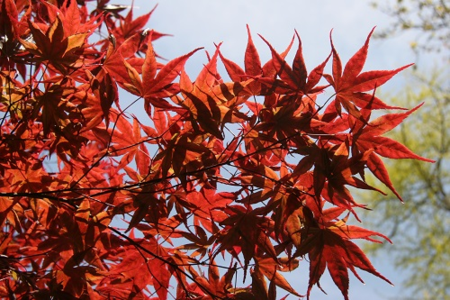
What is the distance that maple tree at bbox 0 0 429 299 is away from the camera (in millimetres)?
708

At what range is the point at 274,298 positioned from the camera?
0.82 m

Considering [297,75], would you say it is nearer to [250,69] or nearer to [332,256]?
[250,69]

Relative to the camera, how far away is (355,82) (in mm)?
714

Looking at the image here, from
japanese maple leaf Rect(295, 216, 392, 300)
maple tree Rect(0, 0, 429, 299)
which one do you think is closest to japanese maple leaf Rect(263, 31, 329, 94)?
maple tree Rect(0, 0, 429, 299)

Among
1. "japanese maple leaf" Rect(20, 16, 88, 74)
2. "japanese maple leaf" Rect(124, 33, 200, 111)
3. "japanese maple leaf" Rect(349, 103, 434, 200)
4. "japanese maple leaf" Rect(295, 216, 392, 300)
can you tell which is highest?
"japanese maple leaf" Rect(20, 16, 88, 74)

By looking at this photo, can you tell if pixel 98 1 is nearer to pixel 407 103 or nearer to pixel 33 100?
pixel 33 100

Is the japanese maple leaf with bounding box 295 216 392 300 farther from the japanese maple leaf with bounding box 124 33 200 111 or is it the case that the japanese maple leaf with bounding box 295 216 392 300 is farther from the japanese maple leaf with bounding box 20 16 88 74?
the japanese maple leaf with bounding box 20 16 88 74

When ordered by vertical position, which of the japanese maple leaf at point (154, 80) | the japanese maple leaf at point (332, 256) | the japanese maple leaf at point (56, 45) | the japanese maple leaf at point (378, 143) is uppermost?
the japanese maple leaf at point (56, 45)

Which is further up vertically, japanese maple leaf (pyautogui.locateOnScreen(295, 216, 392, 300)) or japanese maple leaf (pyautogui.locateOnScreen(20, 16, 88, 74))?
japanese maple leaf (pyautogui.locateOnScreen(20, 16, 88, 74))

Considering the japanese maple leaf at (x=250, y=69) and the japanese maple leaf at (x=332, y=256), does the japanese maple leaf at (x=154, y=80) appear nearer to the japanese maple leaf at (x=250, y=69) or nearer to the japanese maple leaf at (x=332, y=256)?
the japanese maple leaf at (x=250, y=69)

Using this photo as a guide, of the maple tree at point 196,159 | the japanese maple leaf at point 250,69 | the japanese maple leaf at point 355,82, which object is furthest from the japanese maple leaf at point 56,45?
the japanese maple leaf at point 355,82

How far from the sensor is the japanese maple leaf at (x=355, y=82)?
699 mm

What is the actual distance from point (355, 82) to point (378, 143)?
0.10 metres

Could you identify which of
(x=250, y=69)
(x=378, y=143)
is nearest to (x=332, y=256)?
(x=378, y=143)
